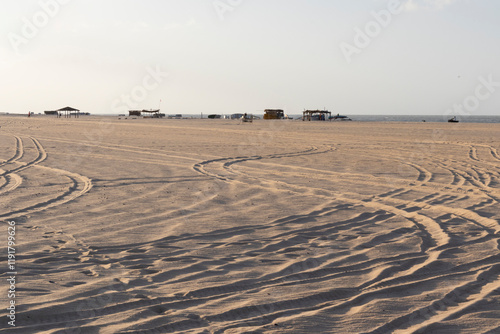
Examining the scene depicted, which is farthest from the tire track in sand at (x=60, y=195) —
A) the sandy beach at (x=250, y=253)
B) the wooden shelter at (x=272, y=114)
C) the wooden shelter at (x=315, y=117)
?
the wooden shelter at (x=272, y=114)

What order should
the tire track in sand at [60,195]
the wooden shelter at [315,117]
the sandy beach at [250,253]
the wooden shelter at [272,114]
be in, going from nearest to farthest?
the sandy beach at [250,253], the tire track in sand at [60,195], the wooden shelter at [315,117], the wooden shelter at [272,114]

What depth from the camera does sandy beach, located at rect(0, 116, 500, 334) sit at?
11.3 ft

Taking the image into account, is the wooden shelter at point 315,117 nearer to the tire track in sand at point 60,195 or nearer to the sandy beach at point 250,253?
the tire track in sand at point 60,195

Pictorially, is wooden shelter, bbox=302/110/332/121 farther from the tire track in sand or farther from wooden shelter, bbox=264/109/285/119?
the tire track in sand

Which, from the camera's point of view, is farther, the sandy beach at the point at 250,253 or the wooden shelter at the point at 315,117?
the wooden shelter at the point at 315,117

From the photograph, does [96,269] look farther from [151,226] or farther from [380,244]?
[380,244]

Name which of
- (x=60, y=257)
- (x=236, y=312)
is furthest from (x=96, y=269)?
(x=236, y=312)

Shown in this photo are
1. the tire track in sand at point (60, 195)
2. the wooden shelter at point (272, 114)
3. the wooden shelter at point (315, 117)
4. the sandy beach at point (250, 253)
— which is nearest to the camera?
the sandy beach at point (250, 253)

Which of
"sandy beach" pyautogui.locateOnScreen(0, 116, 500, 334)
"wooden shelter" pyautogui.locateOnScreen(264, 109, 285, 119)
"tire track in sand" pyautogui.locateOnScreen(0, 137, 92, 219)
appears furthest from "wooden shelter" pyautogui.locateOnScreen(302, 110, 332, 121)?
"sandy beach" pyautogui.locateOnScreen(0, 116, 500, 334)

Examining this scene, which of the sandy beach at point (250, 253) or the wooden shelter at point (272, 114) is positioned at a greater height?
the wooden shelter at point (272, 114)

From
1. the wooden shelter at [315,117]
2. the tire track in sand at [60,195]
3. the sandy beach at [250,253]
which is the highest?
the wooden shelter at [315,117]

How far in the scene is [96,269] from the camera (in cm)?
435

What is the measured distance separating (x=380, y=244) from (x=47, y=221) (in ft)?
12.6

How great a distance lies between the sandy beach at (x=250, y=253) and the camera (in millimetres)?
3455
